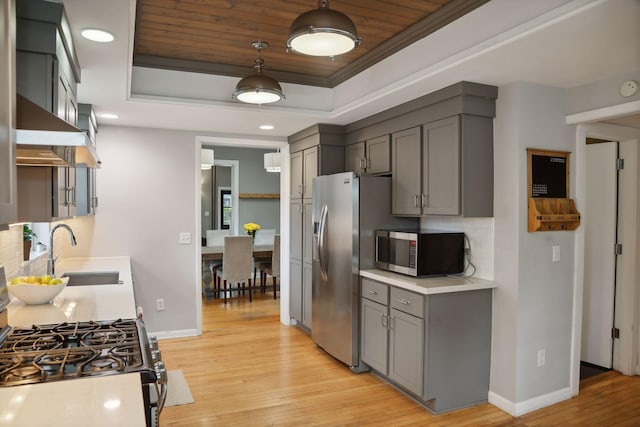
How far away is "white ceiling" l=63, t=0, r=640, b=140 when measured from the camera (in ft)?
6.84

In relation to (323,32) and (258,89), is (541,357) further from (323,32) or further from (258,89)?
(258,89)

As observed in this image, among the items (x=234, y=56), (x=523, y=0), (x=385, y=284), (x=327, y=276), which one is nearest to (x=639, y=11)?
(x=523, y=0)

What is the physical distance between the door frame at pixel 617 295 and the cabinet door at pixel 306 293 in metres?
2.52

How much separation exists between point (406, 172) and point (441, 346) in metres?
1.39

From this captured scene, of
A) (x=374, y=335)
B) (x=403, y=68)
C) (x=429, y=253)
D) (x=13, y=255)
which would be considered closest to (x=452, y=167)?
(x=429, y=253)

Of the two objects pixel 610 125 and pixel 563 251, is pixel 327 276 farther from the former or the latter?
pixel 610 125

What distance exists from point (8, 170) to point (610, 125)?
12.8ft

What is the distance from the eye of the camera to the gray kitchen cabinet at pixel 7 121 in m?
1.12

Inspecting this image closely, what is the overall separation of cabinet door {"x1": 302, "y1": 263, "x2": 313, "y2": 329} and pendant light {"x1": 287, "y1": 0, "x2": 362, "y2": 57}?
9.65 feet

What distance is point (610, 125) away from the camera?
3.51 metres

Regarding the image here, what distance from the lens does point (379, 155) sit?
13.5ft

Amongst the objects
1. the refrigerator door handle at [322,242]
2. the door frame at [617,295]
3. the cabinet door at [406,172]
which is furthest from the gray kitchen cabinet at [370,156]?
the door frame at [617,295]

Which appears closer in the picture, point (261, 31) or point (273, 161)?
point (261, 31)

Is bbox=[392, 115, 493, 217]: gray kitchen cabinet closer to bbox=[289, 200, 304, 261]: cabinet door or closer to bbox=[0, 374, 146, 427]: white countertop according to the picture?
bbox=[289, 200, 304, 261]: cabinet door
